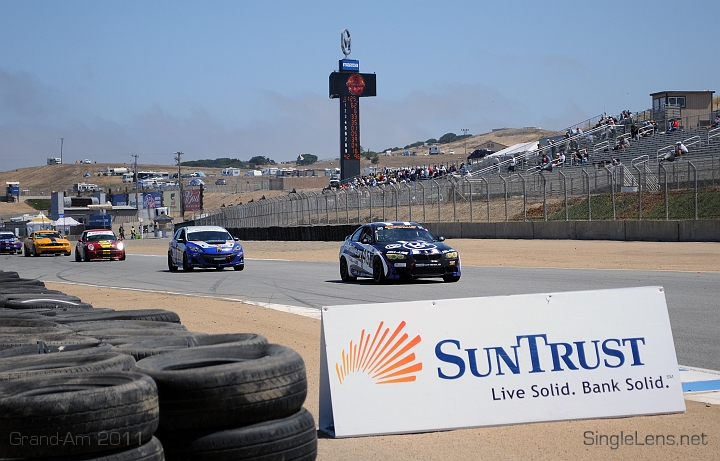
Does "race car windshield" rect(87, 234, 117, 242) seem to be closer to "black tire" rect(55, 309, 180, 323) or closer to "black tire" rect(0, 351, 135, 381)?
"black tire" rect(55, 309, 180, 323)

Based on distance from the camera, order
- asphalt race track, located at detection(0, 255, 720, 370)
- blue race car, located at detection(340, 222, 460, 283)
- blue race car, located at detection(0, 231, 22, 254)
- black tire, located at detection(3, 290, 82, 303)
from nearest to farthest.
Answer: black tire, located at detection(3, 290, 82, 303) < asphalt race track, located at detection(0, 255, 720, 370) < blue race car, located at detection(340, 222, 460, 283) < blue race car, located at detection(0, 231, 22, 254)

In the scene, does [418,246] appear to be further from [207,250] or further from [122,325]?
[122,325]

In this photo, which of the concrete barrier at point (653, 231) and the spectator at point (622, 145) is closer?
the concrete barrier at point (653, 231)

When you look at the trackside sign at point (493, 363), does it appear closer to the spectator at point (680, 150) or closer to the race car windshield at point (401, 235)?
the race car windshield at point (401, 235)

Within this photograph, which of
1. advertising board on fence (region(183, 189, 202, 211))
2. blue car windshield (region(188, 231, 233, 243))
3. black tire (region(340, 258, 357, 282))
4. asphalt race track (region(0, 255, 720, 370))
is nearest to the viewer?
asphalt race track (region(0, 255, 720, 370))

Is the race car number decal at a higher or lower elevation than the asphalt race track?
higher

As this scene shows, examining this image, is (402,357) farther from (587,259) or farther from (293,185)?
(293,185)

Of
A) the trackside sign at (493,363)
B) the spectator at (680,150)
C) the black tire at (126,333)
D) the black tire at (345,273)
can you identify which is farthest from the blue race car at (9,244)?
the trackside sign at (493,363)

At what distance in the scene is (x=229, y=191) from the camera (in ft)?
512

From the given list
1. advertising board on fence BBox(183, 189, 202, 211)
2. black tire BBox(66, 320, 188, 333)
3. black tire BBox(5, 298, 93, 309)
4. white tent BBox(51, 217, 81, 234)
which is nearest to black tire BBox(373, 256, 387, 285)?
black tire BBox(5, 298, 93, 309)

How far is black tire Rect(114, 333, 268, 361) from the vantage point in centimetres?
551

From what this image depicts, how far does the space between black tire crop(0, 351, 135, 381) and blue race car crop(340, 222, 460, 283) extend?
44.5 ft

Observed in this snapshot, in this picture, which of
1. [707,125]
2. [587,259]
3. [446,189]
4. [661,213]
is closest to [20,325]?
[587,259]

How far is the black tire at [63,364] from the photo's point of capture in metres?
4.77
